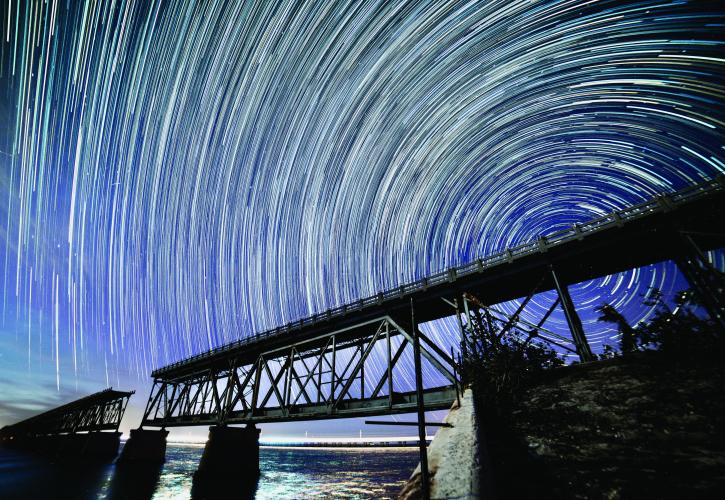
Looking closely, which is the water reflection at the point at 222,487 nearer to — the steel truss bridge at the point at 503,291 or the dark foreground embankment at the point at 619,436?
the steel truss bridge at the point at 503,291

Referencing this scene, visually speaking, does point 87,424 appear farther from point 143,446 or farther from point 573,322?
point 573,322

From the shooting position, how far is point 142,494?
56.5 ft

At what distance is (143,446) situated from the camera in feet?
97.5

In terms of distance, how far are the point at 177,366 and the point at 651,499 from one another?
36.6m

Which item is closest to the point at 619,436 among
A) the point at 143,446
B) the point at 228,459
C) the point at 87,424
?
the point at 228,459

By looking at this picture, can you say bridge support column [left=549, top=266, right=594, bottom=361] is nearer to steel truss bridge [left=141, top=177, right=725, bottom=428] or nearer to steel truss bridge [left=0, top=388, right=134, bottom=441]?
steel truss bridge [left=141, top=177, right=725, bottom=428]

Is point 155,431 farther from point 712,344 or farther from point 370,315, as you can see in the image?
point 712,344

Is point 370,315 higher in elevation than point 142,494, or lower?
higher

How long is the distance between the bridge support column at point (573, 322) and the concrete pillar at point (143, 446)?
39.5 meters

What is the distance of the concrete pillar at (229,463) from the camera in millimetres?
18516

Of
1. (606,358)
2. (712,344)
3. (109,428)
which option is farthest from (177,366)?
(712,344)

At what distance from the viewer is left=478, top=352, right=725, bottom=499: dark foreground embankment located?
3.32 meters

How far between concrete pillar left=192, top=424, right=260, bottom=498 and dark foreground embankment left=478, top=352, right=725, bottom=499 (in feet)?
63.8

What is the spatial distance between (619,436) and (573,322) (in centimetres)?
921
